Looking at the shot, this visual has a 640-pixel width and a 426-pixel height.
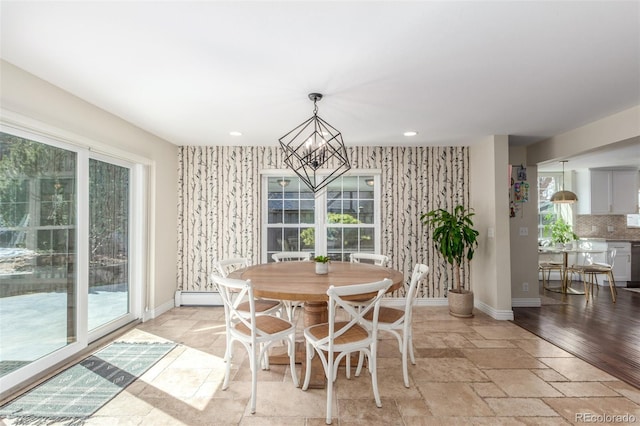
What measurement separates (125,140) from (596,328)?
5.83m

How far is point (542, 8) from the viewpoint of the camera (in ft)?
5.11

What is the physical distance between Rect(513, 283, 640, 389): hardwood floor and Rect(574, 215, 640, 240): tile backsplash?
61.4 inches

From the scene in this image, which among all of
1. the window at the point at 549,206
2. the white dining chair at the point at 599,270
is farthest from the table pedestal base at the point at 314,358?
the window at the point at 549,206

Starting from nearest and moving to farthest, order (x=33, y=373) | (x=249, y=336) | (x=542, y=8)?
(x=542, y=8) < (x=249, y=336) < (x=33, y=373)

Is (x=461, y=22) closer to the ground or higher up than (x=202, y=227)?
higher up

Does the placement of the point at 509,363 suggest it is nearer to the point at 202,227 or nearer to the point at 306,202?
the point at 306,202

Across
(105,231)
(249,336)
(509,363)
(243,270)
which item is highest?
(105,231)

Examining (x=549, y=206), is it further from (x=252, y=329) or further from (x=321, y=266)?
(x=252, y=329)

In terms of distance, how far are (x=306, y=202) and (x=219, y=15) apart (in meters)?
3.29

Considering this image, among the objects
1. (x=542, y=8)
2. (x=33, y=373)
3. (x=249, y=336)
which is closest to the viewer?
(x=542, y=8)

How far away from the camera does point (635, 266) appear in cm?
584

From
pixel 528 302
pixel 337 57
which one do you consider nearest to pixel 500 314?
pixel 528 302

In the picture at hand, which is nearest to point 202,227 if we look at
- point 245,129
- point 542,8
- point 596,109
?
point 245,129

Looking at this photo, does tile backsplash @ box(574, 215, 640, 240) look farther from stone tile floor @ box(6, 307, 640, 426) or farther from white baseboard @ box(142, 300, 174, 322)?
white baseboard @ box(142, 300, 174, 322)
